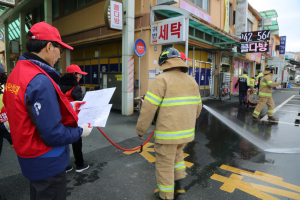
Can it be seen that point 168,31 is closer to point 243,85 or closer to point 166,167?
point 243,85

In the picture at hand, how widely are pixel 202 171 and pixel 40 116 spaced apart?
299 cm

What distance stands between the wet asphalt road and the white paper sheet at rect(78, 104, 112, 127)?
4.95 ft

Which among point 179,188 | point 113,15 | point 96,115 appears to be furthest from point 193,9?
point 96,115

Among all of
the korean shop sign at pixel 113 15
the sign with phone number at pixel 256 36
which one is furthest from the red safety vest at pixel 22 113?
the sign with phone number at pixel 256 36

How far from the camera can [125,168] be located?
3582 mm

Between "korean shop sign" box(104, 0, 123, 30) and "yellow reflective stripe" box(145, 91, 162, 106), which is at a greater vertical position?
"korean shop sign" box(104, 0, 123, 30)

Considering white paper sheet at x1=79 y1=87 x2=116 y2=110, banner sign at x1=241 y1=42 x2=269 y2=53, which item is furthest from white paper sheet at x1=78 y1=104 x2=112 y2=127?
banner sign at x1=241 y1=42 x2=269 y2=53

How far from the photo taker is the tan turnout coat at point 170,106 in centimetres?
238

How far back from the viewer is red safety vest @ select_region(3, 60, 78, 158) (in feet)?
4.32

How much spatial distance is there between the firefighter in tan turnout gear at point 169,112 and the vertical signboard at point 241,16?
48.6 feet

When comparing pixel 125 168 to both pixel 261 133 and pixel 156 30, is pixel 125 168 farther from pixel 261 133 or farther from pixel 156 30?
pixel 156 30

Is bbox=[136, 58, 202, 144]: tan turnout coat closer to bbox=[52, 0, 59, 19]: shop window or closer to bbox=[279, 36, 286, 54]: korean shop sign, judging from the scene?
bbox=[52, 0, 59, 19]: shop window

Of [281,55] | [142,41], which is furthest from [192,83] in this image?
[281,55]

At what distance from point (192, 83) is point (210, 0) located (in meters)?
11.9
